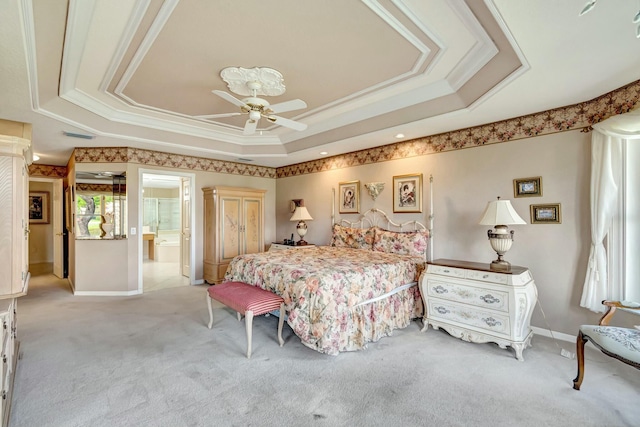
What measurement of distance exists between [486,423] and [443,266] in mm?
1642

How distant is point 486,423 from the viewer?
6.42 ft

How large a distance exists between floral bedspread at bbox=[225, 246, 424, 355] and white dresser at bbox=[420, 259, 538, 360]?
354 mm

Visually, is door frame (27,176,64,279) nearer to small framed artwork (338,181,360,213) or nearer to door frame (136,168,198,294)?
door frame (136,168,198,294)

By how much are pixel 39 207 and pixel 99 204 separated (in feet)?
14.7

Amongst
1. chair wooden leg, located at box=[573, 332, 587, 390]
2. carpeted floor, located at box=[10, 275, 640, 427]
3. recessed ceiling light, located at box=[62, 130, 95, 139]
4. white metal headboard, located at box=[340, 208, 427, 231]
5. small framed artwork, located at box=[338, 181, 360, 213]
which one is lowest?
carpeted floor, located at box=[10, 275, 640, 427]

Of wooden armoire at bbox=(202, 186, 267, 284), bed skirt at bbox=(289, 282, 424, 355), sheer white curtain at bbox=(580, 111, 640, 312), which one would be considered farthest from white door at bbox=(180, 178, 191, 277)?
sheer white curtain at bbox=(580, 111, 640, 312)

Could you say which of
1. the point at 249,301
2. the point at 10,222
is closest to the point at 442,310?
the point at 249,301

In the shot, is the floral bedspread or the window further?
the floral bedspread

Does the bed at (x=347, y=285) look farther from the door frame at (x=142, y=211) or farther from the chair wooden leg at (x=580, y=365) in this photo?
the door frame at (x=142, y=211)

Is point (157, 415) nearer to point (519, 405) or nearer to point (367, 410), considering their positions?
point (367, 410)

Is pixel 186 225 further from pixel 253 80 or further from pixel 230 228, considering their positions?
pixel 253 80

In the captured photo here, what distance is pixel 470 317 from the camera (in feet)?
10.3

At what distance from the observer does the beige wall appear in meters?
3.14

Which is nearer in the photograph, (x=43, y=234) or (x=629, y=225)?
(x=629, y=225)
